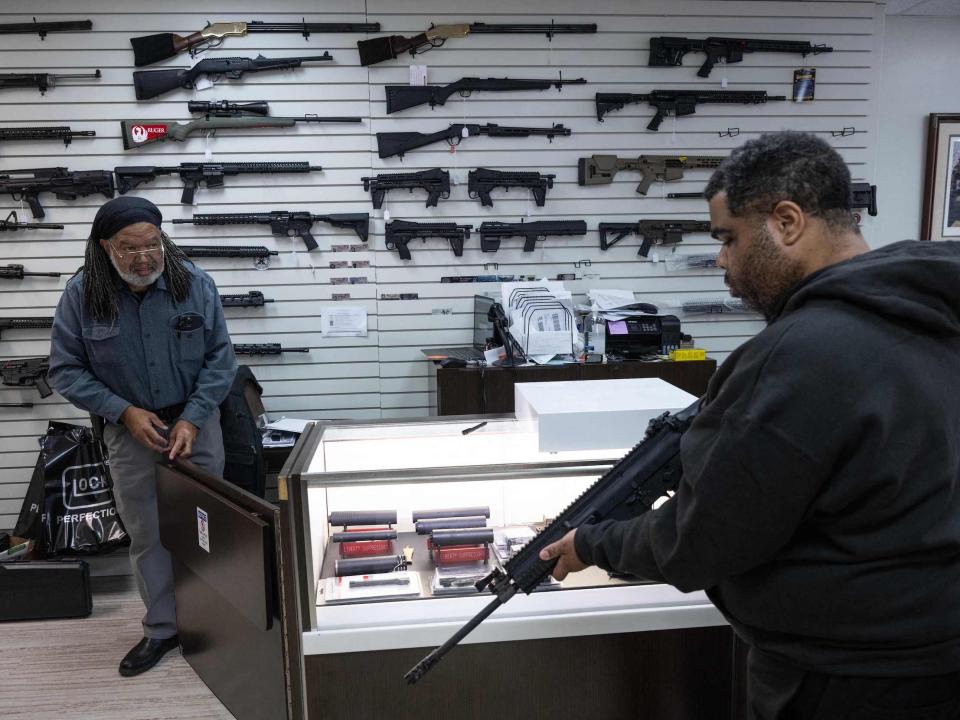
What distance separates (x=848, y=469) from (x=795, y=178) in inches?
18.5

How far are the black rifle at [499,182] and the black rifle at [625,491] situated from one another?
3303 millimetres

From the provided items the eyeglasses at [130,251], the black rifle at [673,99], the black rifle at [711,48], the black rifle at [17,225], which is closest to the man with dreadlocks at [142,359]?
the eyeglasses at [130,251]

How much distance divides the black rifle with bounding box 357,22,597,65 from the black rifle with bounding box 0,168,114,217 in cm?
181

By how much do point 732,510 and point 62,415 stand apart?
467cm

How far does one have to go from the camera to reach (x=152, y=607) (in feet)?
10.1

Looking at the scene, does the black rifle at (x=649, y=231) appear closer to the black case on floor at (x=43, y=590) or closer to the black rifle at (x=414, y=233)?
the black rifle at (x=414, y=233)

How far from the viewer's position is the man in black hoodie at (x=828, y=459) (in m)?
1.04

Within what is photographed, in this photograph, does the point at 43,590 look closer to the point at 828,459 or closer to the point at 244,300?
the point at 244,300

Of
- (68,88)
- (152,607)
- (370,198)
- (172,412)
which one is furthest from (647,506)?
(68,88)

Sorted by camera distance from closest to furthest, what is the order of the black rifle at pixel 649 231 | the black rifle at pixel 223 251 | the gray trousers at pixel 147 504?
1. the gray trousers at pixel 147 504
2. the black rifle at pixel 223 251
3. the black rifle at pixel 649 231

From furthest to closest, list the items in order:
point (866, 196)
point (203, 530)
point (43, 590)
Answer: point (866, 196), point (43, 590), point (203, 530)

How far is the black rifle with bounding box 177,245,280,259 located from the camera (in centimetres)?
447

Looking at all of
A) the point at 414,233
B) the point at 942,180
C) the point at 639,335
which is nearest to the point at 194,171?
the point at 414,233

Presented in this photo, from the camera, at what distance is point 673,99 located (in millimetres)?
4715
